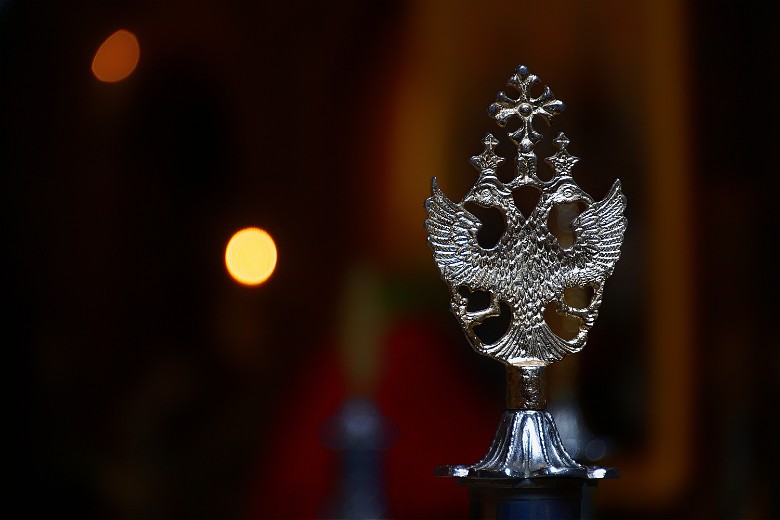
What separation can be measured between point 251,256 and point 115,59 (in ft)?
1.69

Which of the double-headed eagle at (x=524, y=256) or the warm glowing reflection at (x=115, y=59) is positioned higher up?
the warm glowing reflection at (x=115, y=59)

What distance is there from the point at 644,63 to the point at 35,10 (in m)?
1.30

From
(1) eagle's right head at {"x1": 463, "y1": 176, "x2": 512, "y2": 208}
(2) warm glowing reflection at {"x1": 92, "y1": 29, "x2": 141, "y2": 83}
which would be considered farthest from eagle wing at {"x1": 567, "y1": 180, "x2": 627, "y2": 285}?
(2) warm glowing reflection at {"x1": 92, "y1": 29, "x2": 141, "y2": 83}

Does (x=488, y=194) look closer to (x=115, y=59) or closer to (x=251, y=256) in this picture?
(x=251, y=256)

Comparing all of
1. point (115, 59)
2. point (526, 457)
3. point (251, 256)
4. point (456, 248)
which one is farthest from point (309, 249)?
point (526, 457)

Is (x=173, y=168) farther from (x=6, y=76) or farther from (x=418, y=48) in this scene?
(x=418, y=48)

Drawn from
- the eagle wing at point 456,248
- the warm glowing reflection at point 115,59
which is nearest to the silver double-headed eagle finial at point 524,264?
the eagle wing at point 456,248

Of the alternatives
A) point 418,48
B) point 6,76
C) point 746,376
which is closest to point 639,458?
point 746,376

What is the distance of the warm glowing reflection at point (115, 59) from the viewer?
9.29 ft

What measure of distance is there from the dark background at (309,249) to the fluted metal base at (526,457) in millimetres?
882

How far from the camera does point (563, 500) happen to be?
6.00ft

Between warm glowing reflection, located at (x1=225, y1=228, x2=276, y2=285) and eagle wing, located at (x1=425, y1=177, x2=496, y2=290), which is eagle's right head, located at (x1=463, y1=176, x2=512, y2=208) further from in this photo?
warm glowing reflection, located at (x1=225, y1=228, x2=276, y2=285)

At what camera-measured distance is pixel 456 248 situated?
75.5 inches

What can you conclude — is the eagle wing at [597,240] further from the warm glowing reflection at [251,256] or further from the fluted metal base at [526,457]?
the warm glowing reflection at [251,256]
